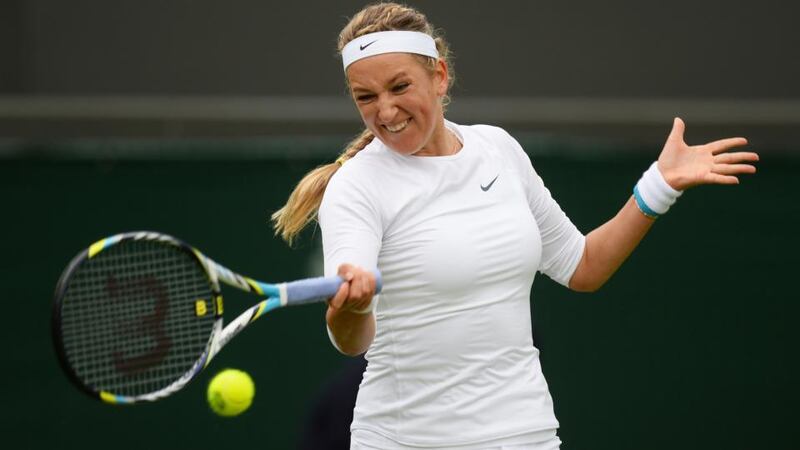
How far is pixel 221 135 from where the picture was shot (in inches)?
225

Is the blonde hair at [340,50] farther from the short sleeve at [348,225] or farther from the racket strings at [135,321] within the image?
the racket strings at [135,321]

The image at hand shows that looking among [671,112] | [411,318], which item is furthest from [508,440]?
[671,112]

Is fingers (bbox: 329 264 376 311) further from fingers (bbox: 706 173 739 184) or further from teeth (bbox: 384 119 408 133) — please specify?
fingers (bbox: 706 173 739 184)

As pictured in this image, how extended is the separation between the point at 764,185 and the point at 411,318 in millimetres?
3193

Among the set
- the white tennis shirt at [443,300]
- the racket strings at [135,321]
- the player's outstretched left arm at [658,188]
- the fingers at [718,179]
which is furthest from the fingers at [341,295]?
the fingers at [718,179]

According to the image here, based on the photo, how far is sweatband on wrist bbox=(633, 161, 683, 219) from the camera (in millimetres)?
3062

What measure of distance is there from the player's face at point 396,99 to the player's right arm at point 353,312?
347 millimetres

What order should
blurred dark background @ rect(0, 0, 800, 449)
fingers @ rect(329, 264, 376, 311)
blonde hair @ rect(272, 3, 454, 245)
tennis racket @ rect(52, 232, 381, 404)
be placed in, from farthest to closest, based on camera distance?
blurred dark background @ rect(0, 0, 800, 449)
blonde hair @ rect(272, 3, 454, 245)
tennis racket @ rect(52, 232, 381, 404)
fingers @ rect(329, 264, 376, 311)

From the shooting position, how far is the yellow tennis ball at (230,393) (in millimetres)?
4961

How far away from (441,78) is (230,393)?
234 centimetres

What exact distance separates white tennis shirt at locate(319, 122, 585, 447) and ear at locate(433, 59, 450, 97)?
15 centimetres

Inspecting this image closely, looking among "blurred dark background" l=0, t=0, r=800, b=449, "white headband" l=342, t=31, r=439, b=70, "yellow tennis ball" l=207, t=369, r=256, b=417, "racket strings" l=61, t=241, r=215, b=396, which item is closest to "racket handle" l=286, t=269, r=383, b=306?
"racket strings" l=61, t=241, r=215, b=396

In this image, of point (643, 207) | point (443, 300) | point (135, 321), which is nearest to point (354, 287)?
point (443, 300)

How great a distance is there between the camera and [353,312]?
2641 mm
